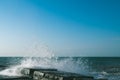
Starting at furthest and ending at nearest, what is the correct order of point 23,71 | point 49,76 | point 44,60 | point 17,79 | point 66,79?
point 44,60 < point 23,71 < point 17,79 < point 49,76 < point 66,79

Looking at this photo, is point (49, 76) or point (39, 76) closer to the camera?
point (49, 76)

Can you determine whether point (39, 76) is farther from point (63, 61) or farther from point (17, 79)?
point (63, 61)

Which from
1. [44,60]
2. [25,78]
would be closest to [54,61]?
[44,60]

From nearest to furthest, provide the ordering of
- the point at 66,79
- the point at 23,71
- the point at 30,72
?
the point at 66,79
the point at 30,72
the point at 23,71

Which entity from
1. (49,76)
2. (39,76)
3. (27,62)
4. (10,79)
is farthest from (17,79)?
(27,62)

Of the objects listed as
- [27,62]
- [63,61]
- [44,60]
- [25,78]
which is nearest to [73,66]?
[63,61]

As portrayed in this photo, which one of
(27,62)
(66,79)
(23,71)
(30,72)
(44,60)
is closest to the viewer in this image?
(66,79)

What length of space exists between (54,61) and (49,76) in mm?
20222

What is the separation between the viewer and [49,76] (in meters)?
13.0

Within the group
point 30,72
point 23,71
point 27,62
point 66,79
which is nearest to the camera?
point 66,79

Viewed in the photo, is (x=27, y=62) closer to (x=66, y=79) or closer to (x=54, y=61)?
(x=54, y=61)

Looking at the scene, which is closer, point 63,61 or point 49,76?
point 49,76

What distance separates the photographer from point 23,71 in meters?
16.9

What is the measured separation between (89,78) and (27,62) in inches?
649
